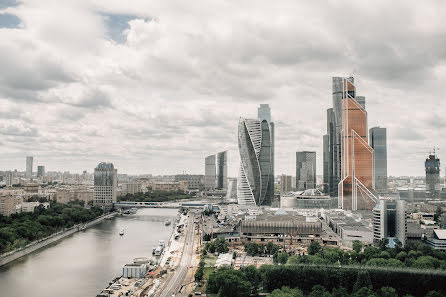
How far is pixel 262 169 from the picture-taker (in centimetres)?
3055

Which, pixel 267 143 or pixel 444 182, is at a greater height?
pixel 267 143

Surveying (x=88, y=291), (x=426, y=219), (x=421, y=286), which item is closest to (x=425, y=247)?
(x=421, y=286)

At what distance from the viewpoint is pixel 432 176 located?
3725cm

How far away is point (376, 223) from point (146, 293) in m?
10.0

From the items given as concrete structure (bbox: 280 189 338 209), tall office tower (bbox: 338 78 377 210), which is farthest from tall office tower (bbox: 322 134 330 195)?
tall office tower (bbox: 338 78 377 210)

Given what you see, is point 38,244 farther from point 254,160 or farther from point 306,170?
point 306,170

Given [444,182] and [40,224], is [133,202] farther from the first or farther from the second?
[444,182]

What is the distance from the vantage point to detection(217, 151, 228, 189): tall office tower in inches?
2293

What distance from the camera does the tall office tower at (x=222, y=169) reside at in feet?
191

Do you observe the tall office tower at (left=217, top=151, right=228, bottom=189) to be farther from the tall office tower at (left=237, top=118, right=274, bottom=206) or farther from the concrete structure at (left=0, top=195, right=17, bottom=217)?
the concrete structure at (left=0, top=195, right=17, bottom=217)

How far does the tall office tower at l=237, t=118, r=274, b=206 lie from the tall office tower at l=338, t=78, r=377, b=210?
5.38m

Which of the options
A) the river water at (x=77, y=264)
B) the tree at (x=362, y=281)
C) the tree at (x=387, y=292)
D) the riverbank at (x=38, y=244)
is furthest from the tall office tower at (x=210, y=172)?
Result: the tree at (x=387, y=292)

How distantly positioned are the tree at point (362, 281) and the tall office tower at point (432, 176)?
2934 cm

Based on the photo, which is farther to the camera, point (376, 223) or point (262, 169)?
point (262, 169)
